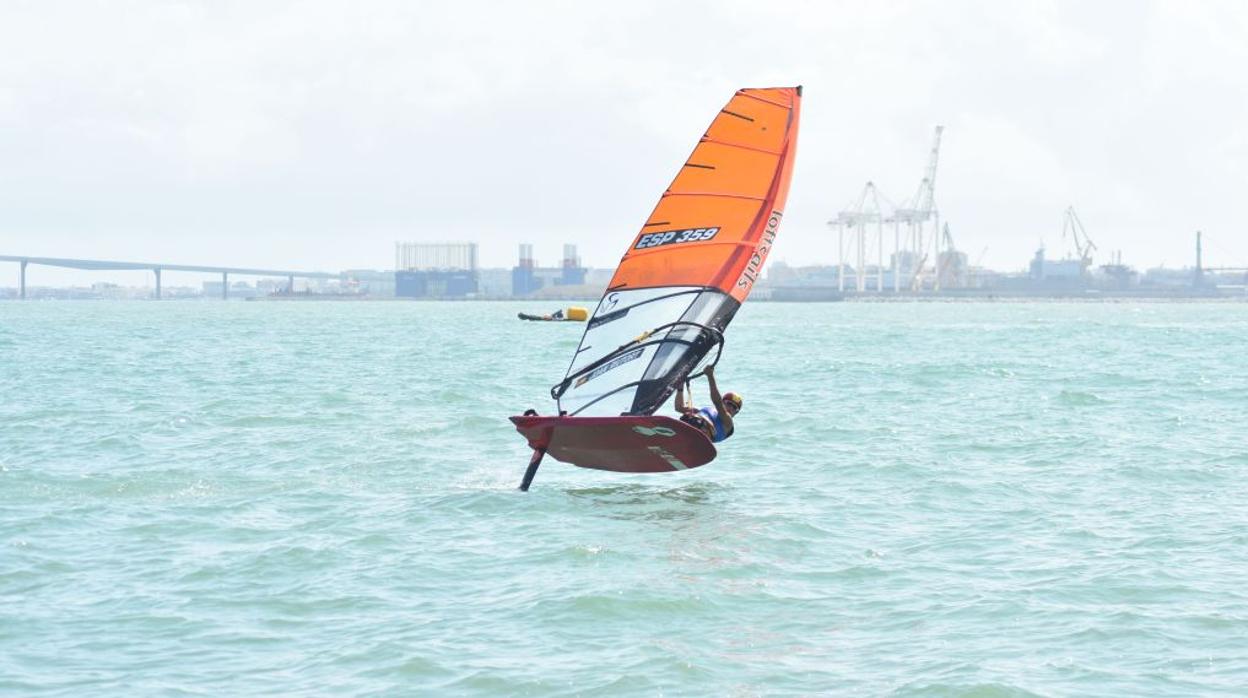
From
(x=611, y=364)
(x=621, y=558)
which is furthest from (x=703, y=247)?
(x=621, y=558)

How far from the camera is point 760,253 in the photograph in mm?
18656

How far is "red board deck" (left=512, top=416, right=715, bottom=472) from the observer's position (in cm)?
1712

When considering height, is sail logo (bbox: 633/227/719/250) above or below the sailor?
above

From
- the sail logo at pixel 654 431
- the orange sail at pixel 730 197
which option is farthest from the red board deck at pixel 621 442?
the orange sail at pixel 730 197

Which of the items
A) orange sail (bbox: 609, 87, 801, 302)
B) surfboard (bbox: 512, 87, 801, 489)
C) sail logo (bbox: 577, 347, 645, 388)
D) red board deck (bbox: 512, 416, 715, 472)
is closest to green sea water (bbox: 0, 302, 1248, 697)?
red board deck (bbox: 512, 416, 715, 472)

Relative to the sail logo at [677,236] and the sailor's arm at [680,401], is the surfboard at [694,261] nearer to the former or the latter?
the sail logo at [677,236]

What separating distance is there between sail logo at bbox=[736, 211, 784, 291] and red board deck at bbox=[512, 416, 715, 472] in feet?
7.60

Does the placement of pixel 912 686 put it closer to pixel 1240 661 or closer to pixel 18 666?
pixel 1240 661

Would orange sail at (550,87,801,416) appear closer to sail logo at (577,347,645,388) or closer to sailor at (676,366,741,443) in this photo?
sail logo at (577,347,645,388)

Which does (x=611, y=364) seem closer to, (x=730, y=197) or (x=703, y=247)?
(x=703, y=247)

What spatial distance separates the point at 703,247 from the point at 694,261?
0.20 m

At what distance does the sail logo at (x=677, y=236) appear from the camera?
60.4ft

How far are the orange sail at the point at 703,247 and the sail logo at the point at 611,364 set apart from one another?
0.06 feet

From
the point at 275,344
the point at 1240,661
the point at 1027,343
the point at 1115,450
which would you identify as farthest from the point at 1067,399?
the point at 275,344
